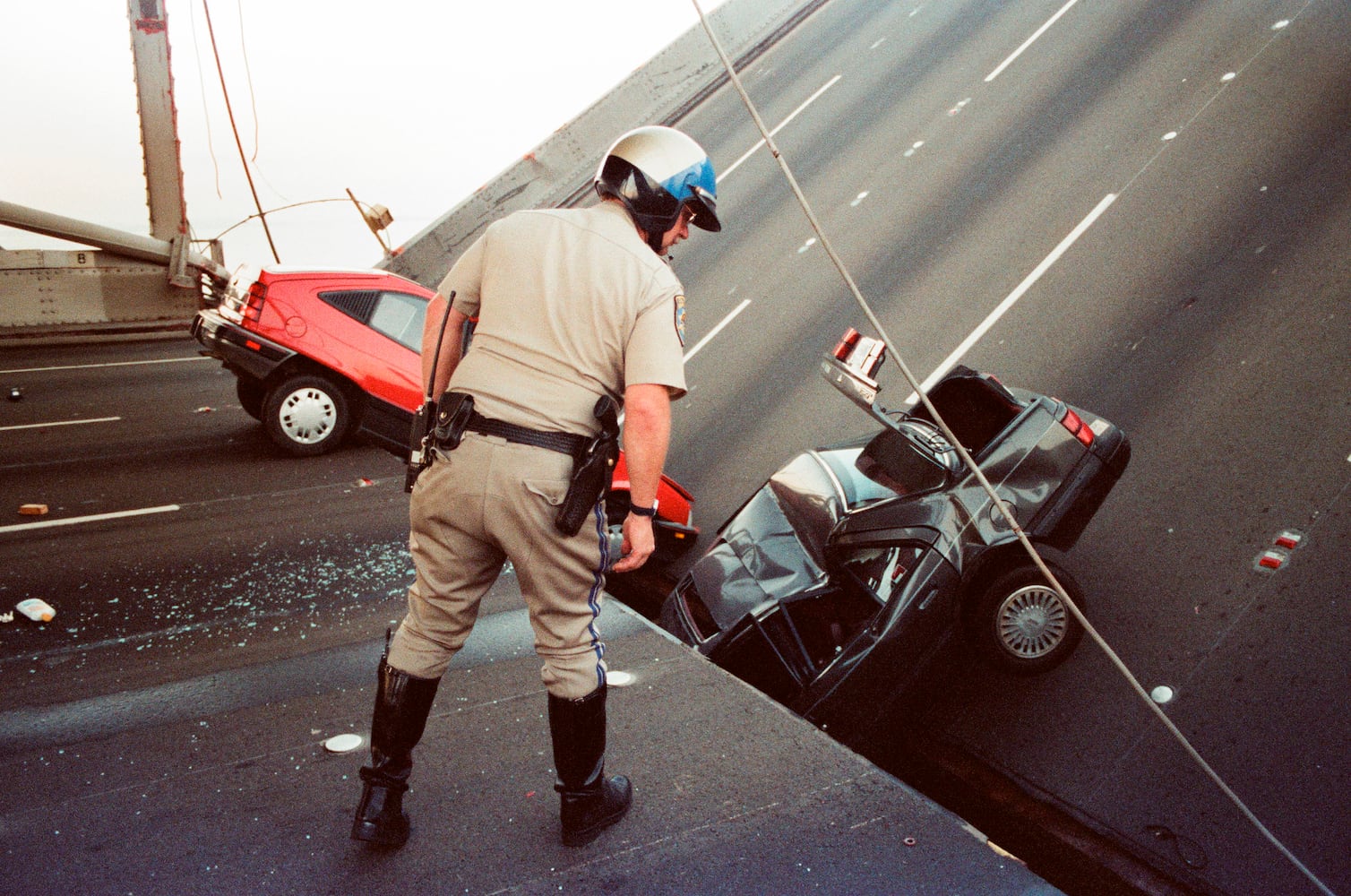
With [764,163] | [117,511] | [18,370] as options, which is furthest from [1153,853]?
[18,370]

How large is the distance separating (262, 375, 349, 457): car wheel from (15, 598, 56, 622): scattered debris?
10.5ft

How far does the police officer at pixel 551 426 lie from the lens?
2.81 metres

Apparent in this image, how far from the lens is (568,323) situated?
284cm

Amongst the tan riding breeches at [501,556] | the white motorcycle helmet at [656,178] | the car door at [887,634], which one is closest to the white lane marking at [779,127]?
the car door at [887,634]

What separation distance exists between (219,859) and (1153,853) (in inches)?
146

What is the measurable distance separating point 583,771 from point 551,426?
109 centimetres

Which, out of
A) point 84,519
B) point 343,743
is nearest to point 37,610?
point 84,519

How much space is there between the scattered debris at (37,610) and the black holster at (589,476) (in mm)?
3942

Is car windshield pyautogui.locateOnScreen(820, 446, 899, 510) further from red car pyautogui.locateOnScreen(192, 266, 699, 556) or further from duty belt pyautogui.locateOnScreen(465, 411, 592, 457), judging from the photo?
duty belt pyautogui.locateOnScreen(465, 411, 592, 457)

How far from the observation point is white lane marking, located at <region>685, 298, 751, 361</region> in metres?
10.8

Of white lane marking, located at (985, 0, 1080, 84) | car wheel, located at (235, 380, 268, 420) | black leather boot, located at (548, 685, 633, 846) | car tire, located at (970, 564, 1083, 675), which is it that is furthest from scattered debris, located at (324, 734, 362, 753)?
white lane marking, located at (985, 0, 1080, 84)

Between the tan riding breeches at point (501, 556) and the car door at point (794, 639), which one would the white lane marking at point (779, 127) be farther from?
the tan riding breeches at point (501, 556)

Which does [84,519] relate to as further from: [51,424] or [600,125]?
[600,125]

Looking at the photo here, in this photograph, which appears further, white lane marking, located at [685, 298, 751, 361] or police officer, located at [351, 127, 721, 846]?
white lane marking, located at [685, 298, 751, 361]
